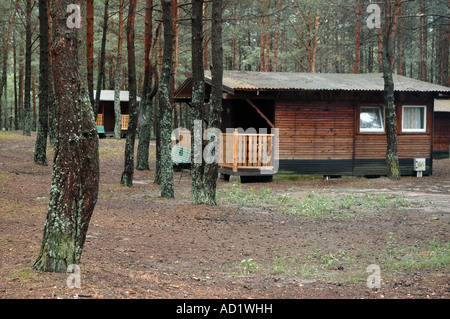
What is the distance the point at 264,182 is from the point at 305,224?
8.33 m

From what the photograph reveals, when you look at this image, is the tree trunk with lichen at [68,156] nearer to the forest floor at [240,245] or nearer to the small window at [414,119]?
the forest floor at [240,245]

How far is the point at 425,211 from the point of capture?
12.0m

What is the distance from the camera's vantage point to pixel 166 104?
12.8m

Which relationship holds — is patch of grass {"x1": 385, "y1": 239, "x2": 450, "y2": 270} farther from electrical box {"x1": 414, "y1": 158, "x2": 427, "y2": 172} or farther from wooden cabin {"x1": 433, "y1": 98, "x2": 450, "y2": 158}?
wooden cabin {"x1": 433, "y1": 98, "x2": 450, "y2": 158}

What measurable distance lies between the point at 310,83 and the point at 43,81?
10200 mm

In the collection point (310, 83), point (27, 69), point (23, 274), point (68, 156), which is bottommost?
point (23, 274)

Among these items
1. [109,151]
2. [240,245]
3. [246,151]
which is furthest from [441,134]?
[240,245]

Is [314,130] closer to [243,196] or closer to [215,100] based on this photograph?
[243,196]

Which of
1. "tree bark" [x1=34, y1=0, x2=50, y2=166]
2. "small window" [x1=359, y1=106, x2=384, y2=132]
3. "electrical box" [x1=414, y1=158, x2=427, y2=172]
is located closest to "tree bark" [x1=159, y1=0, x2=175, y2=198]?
"tree bark" [x1=34, y1=0, x2=50, y2=166]

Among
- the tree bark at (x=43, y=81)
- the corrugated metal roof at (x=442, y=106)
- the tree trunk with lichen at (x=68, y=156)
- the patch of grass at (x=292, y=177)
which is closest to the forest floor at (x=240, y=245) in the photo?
the tree trunk with lichen at (x=68, y=156)

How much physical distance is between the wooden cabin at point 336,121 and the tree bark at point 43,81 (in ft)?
18.4

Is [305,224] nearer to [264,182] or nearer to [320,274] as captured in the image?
[320,274]
